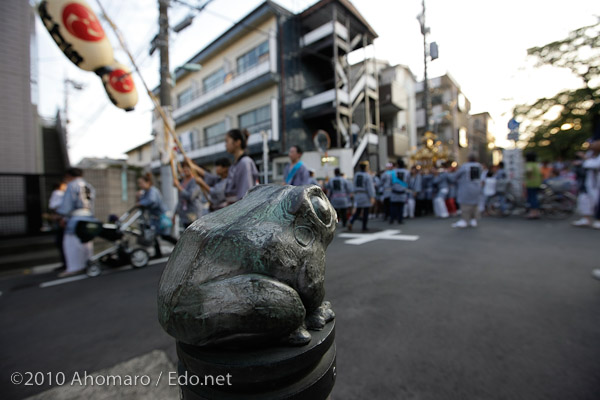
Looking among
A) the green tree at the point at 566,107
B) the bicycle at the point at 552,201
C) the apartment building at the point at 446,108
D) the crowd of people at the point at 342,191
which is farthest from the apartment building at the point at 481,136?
the bicycle at the point at 552,201

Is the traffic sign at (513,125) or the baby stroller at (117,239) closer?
the baby stroller at (117,239)

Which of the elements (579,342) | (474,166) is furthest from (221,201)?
(474,166)

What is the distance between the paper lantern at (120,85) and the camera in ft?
13.9

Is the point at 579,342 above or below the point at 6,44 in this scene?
below

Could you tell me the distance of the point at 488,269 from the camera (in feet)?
11.5

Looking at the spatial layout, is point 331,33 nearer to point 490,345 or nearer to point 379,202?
point 379,202

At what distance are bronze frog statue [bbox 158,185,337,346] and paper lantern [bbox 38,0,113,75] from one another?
4050mm

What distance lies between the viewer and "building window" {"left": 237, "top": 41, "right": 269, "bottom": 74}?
14.1 m

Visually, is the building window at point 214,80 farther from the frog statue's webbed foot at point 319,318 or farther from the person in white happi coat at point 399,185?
the frog statue's webbed foot at point 319,318

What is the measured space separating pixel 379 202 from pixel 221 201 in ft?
25.9

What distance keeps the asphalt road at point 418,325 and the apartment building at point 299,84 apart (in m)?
8.98

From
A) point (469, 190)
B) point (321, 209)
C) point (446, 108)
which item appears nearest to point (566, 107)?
point (446, 108)

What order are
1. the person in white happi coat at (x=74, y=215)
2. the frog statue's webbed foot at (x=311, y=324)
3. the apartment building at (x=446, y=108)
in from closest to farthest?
the frog statue's webbed foot at (x=311, y=324)
the person in white happi coat at (x=74, y=215)
the apartment building at (x=446, y=108)

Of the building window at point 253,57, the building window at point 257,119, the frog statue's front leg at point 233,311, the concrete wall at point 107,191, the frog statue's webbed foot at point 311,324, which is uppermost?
the building window at point 253,57
